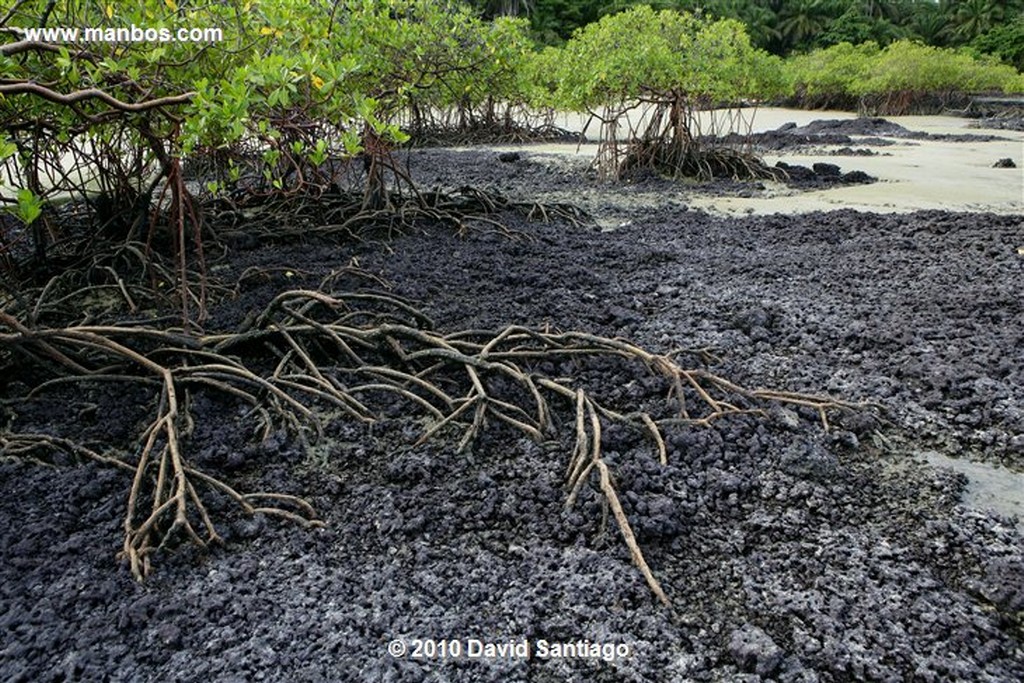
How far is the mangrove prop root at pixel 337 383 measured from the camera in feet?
7.89

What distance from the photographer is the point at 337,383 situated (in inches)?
119

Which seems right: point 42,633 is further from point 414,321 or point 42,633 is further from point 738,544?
point 414,321

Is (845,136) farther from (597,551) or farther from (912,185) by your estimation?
(597,551)

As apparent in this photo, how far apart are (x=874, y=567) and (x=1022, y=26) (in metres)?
39.1

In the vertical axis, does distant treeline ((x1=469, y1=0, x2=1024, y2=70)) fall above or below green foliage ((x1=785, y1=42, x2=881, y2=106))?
above

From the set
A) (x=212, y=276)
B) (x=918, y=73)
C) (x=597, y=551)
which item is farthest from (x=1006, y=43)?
(x=597, y=551)

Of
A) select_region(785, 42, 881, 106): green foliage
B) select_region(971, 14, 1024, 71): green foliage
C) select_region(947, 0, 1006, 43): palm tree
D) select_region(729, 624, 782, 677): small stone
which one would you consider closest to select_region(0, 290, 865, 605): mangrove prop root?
select_region(729, 624, 782, 677): small stone

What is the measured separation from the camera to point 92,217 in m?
5.05

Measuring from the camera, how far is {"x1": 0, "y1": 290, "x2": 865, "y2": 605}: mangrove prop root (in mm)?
2406

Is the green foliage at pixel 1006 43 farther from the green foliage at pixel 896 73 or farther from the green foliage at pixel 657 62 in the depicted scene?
the green foliage at pixel 657 62

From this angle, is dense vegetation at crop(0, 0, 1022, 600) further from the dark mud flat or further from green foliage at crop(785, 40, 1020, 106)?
green foliage at crop(785, 40, 1020, 106)

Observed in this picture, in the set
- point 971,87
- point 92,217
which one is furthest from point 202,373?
point 971,87

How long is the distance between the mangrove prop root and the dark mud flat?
83 mm

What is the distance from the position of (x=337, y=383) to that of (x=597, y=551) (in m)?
1.33
